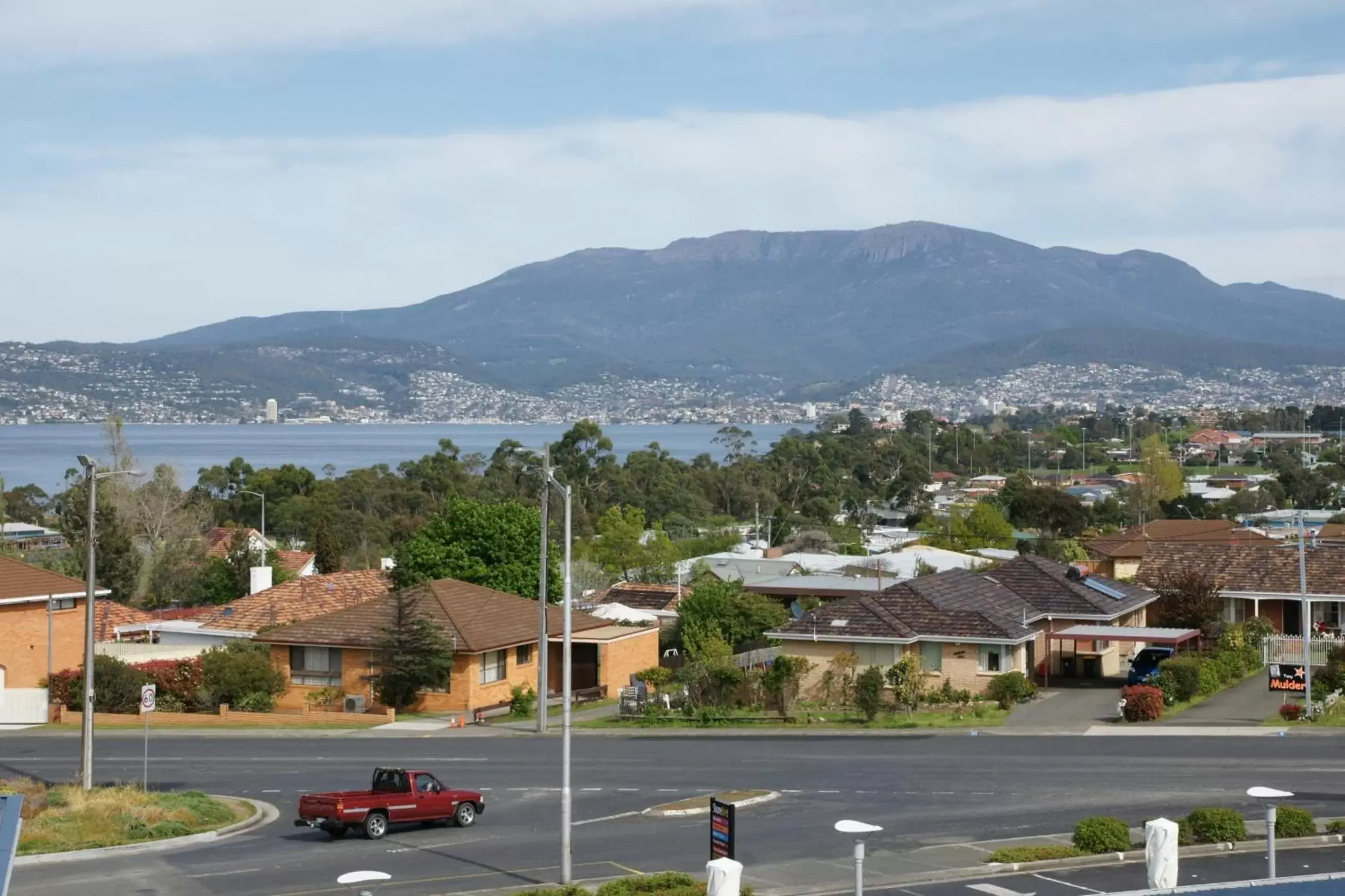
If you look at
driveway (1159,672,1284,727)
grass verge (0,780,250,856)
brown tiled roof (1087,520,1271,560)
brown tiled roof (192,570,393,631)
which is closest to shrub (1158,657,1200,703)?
driveway (1159,672,1284,727)

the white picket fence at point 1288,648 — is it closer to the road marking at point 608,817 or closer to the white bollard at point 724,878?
the road marking at point 608,817

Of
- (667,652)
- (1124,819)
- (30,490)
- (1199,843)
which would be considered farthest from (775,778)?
(30,490)

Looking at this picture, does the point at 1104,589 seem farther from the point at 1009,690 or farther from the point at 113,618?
the point at 113,618

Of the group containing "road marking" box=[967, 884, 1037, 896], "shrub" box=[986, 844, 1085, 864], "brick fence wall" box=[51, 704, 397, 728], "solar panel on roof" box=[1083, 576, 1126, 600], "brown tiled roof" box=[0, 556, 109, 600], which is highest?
"brown tiled roof" box=[0, 556, 109, 600]

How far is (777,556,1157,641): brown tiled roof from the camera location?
49.4 meters

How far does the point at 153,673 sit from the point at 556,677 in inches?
→ 520

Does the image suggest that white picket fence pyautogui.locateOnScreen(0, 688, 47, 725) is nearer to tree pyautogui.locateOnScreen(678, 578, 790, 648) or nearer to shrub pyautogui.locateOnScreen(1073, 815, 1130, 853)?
tree pyautogui.locateOnScreen(678, 578, 790, 648)

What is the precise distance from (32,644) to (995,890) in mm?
39065

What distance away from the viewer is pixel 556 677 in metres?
55.0

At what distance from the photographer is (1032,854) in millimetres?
24828

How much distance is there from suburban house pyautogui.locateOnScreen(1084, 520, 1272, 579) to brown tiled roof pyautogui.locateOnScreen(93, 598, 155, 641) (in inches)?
1656

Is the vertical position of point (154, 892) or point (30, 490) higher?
point (30, 490)

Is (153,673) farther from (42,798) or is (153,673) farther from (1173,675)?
(1173,675)

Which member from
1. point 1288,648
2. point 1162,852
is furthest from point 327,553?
point 1162,852
